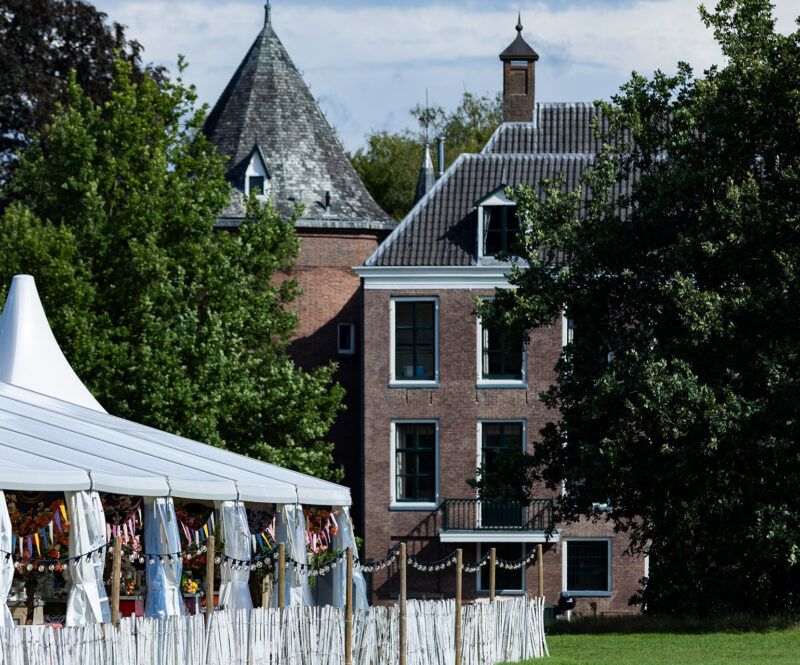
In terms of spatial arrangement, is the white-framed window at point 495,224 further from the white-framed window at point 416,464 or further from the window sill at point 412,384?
the white-framed window at point 416,464

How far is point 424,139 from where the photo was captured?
60.5m

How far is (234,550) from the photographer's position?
60.6 feet

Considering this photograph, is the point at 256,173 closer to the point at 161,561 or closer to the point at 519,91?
the point at 519,91

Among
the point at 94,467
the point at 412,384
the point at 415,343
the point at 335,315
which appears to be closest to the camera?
the point at 94,467

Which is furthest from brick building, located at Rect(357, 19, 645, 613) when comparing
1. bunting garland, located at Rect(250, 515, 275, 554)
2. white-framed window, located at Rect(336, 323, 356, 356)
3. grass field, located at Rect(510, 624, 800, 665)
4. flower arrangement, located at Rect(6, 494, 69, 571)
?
flower arrangement, located at Rect(6, 494, 69, 571)

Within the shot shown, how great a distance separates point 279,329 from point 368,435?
487 cm

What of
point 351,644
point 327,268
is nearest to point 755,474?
point 351,644

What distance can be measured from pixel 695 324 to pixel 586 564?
14.3 m

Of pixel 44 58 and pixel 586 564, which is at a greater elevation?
pixel 44 58

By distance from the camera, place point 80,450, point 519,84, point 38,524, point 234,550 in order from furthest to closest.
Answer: point 519,84, point 38,524, point 234,550, point 80,450

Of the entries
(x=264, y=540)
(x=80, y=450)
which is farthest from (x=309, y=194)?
(x=80, y=450)

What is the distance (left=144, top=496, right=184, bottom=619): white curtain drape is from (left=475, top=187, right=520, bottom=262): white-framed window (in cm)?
2033

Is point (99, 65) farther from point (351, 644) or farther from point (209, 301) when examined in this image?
point (351, 644)

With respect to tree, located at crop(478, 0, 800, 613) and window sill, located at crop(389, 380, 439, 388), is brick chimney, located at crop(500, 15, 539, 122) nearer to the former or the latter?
window sill, located at crop(389, 380, 439, 388)
